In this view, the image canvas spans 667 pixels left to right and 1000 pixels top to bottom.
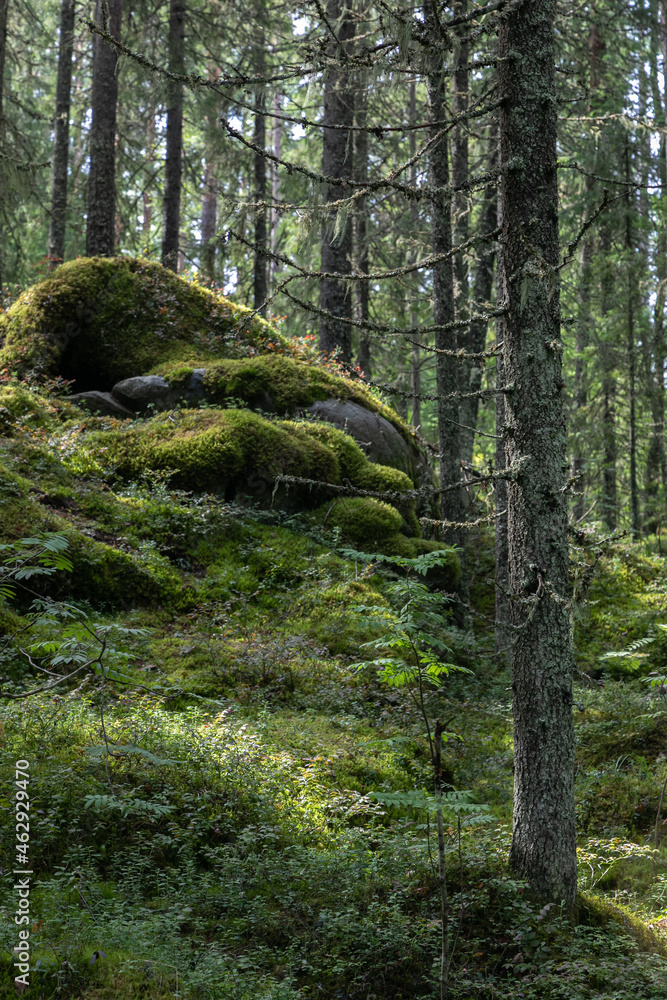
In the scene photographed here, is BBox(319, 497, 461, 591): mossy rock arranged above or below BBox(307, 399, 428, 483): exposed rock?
Answer: below

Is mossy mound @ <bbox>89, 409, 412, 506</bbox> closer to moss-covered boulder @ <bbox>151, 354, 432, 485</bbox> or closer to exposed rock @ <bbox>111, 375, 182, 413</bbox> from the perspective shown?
exposed rock @ <bbox>111, 375, 182, 413</bbox>

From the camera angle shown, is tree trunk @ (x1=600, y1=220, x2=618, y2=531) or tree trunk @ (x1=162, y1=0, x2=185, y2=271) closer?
tree trunk @ (x1=162, y1=0, x2=185, y2=271)

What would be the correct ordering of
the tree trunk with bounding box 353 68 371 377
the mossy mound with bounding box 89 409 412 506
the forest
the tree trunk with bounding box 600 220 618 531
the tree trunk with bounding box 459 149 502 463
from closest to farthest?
the forest < the mossy mound with bounding box 89 409 412 506 < the tree trunk with bounding box 459 149 502 463 < the tree trunk with bounding box 600 220 618 531 < the tree trunk with bounding box 353 68 371 377

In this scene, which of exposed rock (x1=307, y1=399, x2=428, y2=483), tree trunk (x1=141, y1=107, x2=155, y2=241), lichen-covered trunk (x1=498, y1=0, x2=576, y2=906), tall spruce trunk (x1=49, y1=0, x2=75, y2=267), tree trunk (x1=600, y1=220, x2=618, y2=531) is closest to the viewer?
lichen-covered trunk (x1=498, y1=0, x2=576, y2=906)

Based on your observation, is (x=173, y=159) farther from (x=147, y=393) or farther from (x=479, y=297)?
(x=479, y=297)

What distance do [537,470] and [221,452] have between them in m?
5.92

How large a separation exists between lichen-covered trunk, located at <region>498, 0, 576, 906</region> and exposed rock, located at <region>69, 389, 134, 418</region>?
26.4 ft

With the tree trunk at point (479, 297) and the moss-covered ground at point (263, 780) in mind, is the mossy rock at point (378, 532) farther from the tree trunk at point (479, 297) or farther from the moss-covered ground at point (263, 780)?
the tree trunk at point (479, 297)

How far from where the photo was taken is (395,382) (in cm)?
1912

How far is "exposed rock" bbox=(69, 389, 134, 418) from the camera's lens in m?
11.0

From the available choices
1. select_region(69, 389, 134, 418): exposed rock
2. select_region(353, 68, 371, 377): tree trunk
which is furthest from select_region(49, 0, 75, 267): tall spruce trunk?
select_region(69, 389, 134, 418): exposed rock

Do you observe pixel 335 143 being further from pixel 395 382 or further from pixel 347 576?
pixel 347 576

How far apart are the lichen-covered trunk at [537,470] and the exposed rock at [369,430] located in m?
6.82

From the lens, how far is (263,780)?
16.8 feet
